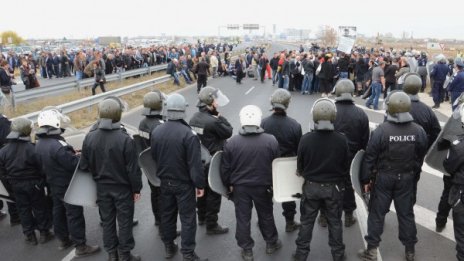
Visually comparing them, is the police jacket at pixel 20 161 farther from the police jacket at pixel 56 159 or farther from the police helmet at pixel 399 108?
the police helmet at pixel 399 108

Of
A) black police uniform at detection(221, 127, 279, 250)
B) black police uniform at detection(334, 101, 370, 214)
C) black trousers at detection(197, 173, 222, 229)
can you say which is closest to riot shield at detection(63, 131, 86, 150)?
black trousers at detection(197, 173, 222, 229)

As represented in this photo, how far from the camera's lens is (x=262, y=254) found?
5031 millimetres

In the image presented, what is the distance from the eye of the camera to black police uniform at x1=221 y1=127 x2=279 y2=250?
4.65m

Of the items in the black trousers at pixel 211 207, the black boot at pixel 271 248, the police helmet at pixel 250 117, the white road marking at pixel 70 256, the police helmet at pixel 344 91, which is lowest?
the white road marking at pixel 70 256

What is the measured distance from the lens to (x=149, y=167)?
5.31 meters

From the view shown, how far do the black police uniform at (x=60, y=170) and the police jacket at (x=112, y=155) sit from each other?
45 cm

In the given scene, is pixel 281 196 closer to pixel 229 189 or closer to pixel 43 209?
pixel 229 189

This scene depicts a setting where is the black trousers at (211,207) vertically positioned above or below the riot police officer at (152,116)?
below

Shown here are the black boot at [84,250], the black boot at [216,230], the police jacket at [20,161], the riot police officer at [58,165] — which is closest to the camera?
the riot police officer at [58,165]

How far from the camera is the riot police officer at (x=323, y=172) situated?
451cm

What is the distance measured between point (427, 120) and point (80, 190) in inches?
194

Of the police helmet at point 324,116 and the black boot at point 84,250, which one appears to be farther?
the black boot at point 84,250

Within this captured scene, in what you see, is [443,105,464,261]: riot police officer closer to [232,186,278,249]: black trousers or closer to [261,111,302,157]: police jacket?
[261,111,302,157]: police jacket

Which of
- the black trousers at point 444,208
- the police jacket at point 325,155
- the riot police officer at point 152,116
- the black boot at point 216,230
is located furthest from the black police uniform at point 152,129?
the black trousers at point 444,208
